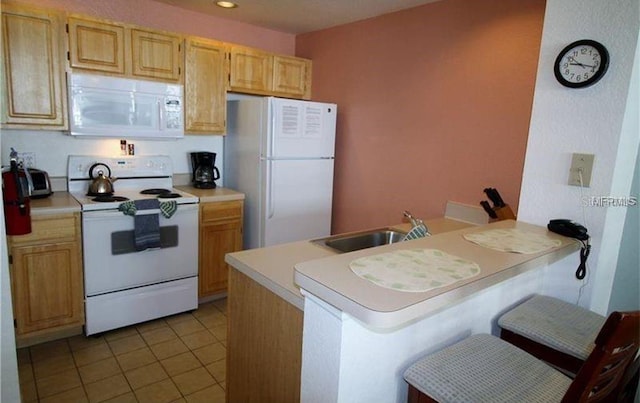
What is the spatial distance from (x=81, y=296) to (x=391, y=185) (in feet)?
7.69

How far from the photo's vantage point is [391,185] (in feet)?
10.4

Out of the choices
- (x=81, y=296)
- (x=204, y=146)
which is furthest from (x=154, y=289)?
(x=204, y=146)

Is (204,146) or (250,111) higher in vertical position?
(250,111)

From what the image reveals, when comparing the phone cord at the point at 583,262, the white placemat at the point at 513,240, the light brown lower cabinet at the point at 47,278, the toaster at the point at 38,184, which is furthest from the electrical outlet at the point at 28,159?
the phone cord at the point at 583,262

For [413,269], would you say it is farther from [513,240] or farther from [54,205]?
[54,205]

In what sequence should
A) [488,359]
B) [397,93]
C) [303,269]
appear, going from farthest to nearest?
[397,93] < [488,359] < [303,269]

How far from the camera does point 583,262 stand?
161 cm

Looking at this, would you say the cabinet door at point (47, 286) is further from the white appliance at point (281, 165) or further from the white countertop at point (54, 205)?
the white appliance at point (281, 165)

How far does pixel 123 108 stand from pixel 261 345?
7.08ft

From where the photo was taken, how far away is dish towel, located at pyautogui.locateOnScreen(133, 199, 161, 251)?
2643mm

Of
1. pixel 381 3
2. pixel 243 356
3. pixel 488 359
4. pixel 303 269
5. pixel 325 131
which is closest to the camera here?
pixel 303 269

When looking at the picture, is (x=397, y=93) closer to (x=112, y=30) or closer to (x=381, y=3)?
(x=381, y=3)

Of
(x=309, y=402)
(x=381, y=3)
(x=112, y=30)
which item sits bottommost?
(x=309, y=402)

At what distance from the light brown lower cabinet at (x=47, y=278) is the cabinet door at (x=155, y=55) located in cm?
115
